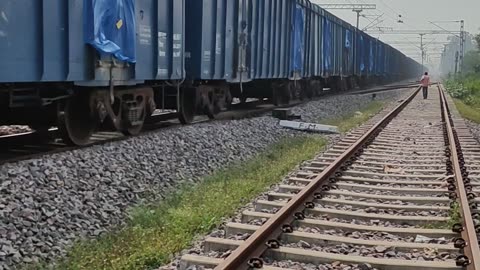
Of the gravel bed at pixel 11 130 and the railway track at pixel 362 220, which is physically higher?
the gravel bed at pixel 11 130

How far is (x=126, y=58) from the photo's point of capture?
10.3 meters

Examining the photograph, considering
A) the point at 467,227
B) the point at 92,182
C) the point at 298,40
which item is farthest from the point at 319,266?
the point at 298,40

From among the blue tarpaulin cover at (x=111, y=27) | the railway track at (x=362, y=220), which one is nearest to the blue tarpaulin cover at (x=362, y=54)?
the railway track at (x=362, y=220)

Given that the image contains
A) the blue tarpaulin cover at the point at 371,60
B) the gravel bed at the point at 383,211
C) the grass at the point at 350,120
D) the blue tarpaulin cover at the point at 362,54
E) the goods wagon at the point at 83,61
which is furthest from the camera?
the blue tarpaulin cover at the point at 371,60

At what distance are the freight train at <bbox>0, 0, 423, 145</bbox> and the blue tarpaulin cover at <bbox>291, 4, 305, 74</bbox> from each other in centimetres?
156

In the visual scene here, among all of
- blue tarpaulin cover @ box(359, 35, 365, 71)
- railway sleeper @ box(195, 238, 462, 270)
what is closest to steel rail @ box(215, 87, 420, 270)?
railway sleeper @ box(195, 238, 462, 270)

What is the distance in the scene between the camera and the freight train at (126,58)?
26.7 ft

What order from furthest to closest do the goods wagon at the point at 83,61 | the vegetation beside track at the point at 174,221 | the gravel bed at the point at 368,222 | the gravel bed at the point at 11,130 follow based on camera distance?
the gravel bed at the point at 11,130 → the goods wagon at the point at 83,61 → the gravel bed at the point at 368,222 → the vegetation beside track at the point at 174,221

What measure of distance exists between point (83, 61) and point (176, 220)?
346cm

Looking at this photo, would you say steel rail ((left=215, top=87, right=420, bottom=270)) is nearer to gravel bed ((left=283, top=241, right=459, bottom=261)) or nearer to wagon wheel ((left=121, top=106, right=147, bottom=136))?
gravel bed ((left=283, top=241, right=459, bottom=261))

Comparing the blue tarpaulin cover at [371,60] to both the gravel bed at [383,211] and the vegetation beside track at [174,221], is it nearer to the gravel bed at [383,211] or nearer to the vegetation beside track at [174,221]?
the vegetation beside track at [174,221]

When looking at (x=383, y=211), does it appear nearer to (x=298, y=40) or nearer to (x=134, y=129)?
(x=134, y=129)

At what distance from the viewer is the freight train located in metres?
8.12

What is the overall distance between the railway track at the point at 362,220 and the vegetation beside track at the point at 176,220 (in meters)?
0.32
